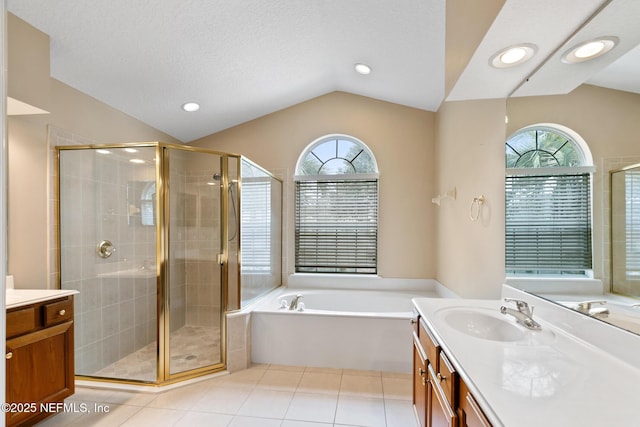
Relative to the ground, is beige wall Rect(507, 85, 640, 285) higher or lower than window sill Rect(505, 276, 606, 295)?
higher

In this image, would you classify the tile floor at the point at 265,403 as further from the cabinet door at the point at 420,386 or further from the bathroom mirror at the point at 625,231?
the bathroom mirror at the point at 625,231

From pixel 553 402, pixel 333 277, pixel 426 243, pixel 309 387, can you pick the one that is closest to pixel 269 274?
pixel 333 277

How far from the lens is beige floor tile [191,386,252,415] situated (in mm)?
1960

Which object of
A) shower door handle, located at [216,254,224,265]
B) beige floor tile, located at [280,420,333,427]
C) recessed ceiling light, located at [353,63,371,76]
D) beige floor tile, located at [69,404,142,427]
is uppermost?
recessed ceiling light, located at [353,63,371,76]

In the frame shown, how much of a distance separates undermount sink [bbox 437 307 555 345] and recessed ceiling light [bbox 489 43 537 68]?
1.29m

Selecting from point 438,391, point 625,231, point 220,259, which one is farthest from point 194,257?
point 625,231

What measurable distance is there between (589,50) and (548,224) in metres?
0.80

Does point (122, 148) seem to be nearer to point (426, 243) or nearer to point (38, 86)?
point (38, 86)

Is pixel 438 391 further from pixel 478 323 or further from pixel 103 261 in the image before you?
pixel 103 261

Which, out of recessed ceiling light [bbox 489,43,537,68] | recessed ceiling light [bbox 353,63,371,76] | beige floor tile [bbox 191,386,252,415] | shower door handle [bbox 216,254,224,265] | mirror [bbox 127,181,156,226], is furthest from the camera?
recessed ceiling light [bbox 353,63,371,76]

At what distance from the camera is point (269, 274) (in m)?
3.27

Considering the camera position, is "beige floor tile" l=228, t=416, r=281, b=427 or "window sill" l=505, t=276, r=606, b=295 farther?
"beige floor tile" l=228, t=416, r=281, b=427

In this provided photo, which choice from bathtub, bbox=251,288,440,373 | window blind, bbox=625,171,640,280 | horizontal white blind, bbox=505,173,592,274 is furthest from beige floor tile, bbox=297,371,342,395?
window blind, bbox=625,171,640,280

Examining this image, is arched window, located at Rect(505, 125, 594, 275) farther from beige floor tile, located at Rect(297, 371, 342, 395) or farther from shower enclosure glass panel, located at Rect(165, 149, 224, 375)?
shower enclosure glass panel, located at Rect(165, 149, 224, 375)
